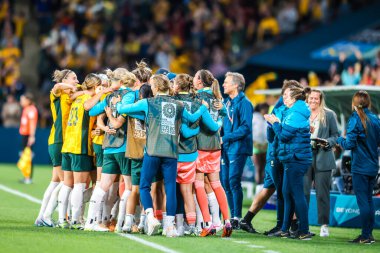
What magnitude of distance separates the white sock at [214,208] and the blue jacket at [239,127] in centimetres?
101

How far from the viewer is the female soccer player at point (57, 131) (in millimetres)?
12891

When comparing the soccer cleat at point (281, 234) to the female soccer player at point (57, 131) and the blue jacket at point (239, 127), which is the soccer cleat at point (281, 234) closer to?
the blue jacket at point (239, 127)

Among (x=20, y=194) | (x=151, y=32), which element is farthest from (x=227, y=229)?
(x=151, y=32)

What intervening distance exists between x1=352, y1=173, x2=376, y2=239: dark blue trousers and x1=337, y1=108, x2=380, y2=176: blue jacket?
0.10 m

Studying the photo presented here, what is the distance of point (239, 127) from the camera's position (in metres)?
13.4

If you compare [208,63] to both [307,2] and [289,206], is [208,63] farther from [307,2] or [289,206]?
[289,206]

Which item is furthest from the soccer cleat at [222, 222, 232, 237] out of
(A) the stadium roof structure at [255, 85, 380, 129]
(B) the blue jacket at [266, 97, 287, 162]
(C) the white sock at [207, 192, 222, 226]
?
(A) the stadium roof structure at [255, 85, 380, 129]

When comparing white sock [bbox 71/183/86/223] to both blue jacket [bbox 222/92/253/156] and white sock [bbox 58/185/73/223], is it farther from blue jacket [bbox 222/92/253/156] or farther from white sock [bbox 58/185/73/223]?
blue jacket [bbox 222/92/253/156]

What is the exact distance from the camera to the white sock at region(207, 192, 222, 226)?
41.4 feet

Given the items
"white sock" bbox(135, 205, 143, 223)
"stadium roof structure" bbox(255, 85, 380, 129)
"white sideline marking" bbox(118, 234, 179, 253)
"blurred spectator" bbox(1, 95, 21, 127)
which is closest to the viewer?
"white sideline marking" bbox(118, 234, 179, 253)

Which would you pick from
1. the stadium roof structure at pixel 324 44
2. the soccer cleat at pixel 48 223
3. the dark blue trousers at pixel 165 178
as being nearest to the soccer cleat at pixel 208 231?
the dark blue trousers at pixel 165 178

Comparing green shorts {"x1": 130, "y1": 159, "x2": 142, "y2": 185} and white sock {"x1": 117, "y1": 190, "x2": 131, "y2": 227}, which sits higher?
green shorts {"x1": 130, "y1": 159, "x2": 142, "y2": 185}

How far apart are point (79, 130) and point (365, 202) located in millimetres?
3697

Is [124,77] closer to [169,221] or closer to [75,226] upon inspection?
[169,221]
